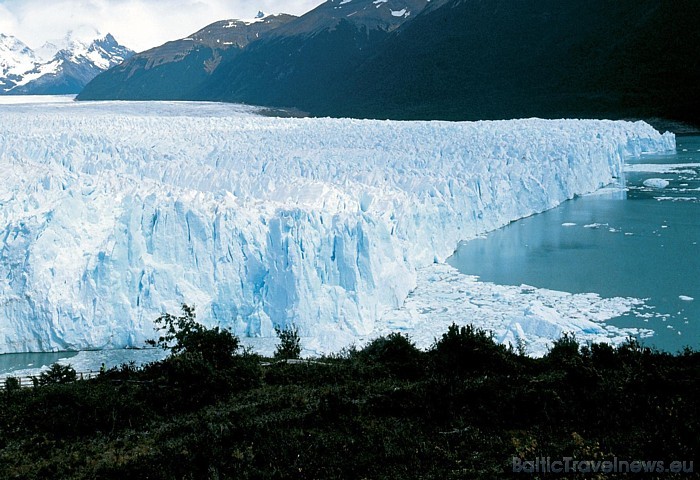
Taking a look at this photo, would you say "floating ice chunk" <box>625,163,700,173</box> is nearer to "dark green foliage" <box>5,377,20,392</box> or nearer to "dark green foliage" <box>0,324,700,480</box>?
"dark green foliage" <box>0,324,700,480</box>

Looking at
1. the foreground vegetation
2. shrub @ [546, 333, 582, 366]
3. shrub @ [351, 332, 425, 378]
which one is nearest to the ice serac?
shrub @ [351, 332, 425, 378]

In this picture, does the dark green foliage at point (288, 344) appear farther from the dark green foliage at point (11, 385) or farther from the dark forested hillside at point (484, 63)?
the dark forested hillside at point (484, 63)

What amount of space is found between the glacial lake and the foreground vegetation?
10.4 ft

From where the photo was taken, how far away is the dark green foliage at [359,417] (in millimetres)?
3920

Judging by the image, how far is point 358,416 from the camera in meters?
4.69

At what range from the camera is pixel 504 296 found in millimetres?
9383

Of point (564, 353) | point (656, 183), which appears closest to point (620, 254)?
point (564, 353)

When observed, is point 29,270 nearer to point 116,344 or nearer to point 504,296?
point 116,344

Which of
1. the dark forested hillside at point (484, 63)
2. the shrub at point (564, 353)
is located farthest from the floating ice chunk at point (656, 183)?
the dark forested hillside at point (484, 63)

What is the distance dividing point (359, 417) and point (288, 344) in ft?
9.60

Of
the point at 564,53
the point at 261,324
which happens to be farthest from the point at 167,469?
the point at 564,53

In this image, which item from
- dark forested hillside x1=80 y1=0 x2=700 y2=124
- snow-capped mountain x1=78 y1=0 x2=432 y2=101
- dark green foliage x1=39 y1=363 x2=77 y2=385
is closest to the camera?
dark green foliage x1=39 y1=363 x2=77 y2=385

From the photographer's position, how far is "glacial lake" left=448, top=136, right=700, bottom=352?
8.70 meters

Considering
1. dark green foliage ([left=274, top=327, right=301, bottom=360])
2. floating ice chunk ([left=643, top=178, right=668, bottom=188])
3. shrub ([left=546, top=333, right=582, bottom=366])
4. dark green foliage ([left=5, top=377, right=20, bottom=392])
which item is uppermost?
floating ice chunk ([left=643, top=178, right=668, bottom=188])
